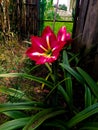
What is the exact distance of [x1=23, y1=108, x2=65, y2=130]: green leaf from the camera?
5.77ft

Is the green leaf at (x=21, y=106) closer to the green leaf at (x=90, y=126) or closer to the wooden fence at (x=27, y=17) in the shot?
the green leaf at (x=90, y=126)

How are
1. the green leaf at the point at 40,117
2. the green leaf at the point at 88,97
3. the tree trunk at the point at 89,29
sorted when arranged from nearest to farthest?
the green leaf at the point at 40,117, the green leaf at the point at 88,97, the tree trunk at the point at 89,29

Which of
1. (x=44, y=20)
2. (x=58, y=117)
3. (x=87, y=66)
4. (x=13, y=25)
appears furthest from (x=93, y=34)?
(x=13, y=25)

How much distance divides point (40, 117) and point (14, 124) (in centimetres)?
20

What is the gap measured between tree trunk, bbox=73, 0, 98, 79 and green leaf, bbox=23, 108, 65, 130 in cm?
88

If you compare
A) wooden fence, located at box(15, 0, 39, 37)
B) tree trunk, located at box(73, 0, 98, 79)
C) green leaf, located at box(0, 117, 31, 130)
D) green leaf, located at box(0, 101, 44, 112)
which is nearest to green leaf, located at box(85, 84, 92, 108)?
green leaf, located at box(0, 101, 44, 112)

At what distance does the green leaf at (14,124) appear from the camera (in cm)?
182

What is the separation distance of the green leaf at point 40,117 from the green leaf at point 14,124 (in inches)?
4.4

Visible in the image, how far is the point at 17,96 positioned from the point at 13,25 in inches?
111

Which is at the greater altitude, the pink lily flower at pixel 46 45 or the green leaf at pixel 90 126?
the pink lily flower at pixel 46 45

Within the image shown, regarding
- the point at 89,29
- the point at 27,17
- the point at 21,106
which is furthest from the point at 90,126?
the point at 27,17

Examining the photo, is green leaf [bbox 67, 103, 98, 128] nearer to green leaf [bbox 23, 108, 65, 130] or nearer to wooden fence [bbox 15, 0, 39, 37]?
green leaf [bbox 23, 108, 65, 130]

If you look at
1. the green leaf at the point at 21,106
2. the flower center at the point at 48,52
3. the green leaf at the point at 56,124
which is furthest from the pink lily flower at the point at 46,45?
the green leaf at the point at 56,124

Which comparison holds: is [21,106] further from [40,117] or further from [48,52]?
[48,52]
